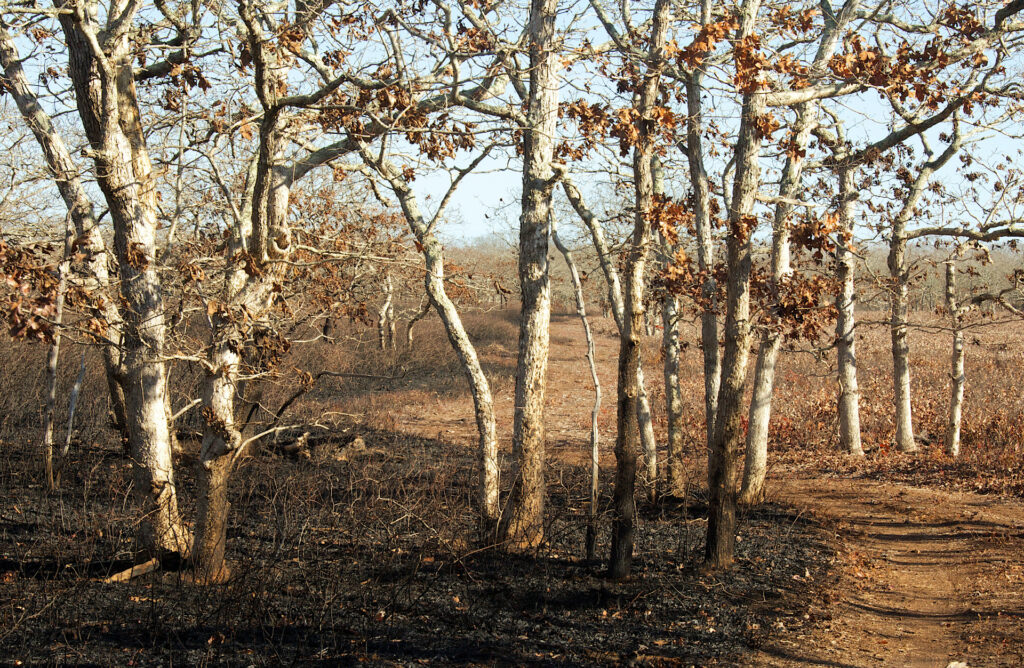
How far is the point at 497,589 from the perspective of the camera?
8.17 metres

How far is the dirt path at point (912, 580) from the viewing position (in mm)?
7168

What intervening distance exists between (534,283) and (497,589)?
3.57 metres

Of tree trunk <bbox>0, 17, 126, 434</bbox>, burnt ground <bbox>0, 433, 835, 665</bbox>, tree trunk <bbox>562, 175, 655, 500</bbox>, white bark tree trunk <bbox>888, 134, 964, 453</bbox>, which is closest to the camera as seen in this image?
burnt ground <bbox>0, 433, 835, 665</bbox>

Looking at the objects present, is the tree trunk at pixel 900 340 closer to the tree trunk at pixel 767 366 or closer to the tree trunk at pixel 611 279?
the tree trunk at pixel 767 366

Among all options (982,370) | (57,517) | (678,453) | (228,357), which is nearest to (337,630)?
(228,357)

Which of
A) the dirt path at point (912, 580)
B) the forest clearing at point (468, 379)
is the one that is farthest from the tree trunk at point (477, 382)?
the dirt path at point (912, 580)

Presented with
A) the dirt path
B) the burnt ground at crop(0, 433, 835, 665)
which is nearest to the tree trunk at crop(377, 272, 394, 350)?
the dirt path

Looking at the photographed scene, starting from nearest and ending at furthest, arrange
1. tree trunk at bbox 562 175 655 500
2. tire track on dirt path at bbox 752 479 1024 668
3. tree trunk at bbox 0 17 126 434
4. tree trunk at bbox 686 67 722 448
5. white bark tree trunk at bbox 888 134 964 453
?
tire track on dirt path at bbox 752 479 1024 668, tree trunk at bbox 0 17 126 434, tree trunk at bbox 562 175 655 500, tree trunk at bbox 686 67 722 448, white bark tree trunk at bbox 888 134 964 453

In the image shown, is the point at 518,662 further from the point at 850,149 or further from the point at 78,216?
the point at 850,149

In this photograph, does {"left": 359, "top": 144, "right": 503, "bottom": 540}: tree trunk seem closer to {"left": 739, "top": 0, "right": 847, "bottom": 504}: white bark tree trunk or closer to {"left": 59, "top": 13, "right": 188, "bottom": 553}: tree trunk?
{"left": 59, "top": 13, "right": 188, "bottom": 553}: tree trunk

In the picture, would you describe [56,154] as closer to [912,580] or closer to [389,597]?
[389,597]

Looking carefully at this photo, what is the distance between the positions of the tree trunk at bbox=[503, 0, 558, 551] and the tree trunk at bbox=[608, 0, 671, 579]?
5.03ft

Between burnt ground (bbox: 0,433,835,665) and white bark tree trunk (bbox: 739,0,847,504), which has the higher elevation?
white bark tree trunk (bbox: 739,0,847,504)

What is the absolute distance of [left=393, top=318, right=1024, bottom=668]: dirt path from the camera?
23.5 feet
